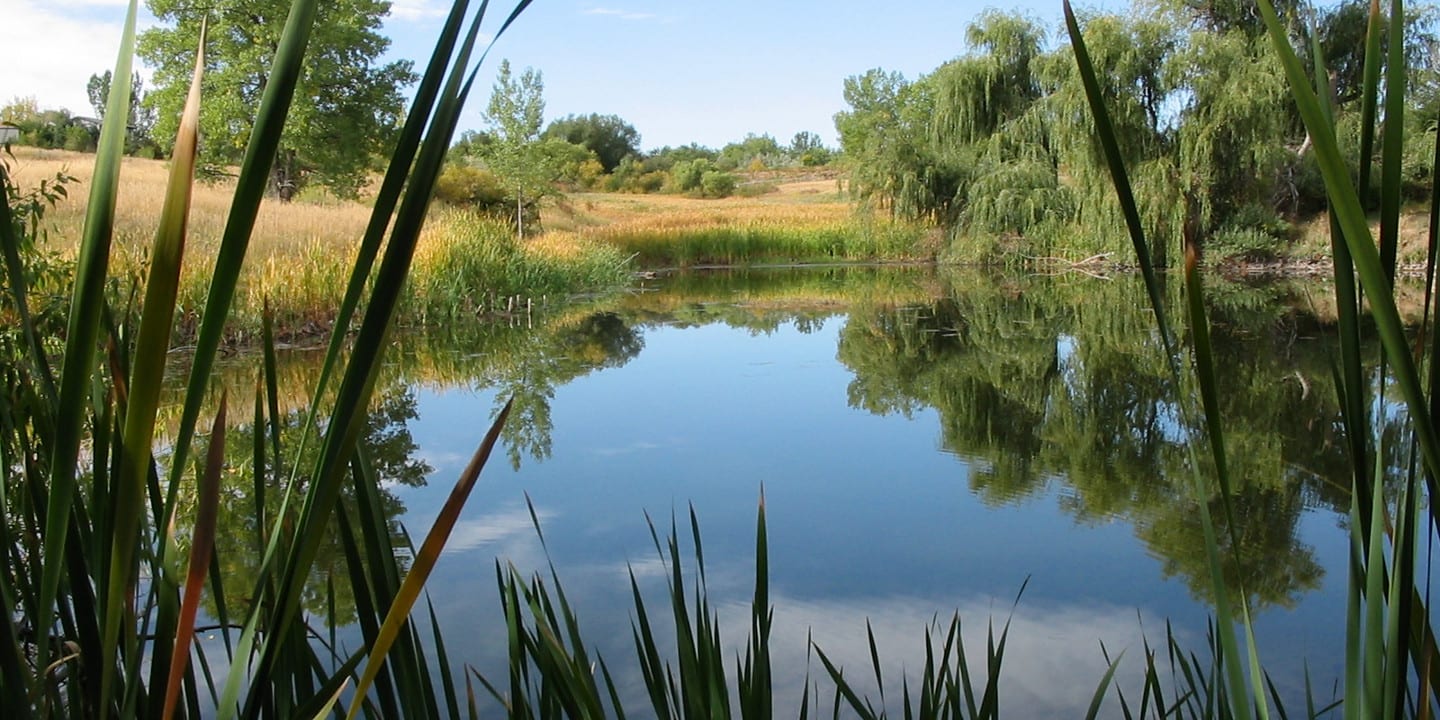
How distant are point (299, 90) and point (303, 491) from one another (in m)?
16.3

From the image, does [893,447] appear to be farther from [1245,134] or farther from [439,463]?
[1245,134]

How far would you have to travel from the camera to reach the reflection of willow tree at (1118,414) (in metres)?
3.40

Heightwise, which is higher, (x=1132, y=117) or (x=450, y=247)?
(x=1132, y=117)

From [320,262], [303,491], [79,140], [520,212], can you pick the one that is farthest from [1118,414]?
[79,140]

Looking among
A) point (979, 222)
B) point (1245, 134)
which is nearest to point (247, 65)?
point (979, 222)

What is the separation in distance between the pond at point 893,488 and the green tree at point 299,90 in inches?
540

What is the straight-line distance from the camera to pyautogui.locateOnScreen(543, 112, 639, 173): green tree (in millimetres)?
43312

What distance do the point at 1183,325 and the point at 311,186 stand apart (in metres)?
20.2

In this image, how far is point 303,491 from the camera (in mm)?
3510

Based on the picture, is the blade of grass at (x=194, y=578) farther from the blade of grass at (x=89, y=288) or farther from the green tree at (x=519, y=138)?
the green tree at (x=519, y=138)

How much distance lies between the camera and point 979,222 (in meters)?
16.0

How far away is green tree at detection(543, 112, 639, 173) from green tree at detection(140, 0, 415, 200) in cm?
1983

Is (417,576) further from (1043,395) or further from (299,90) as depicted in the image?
(299,90)

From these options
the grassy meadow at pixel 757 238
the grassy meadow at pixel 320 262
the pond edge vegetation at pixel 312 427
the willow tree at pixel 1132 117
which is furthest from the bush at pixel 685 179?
the pond edge vegetation at pixel 312 427
